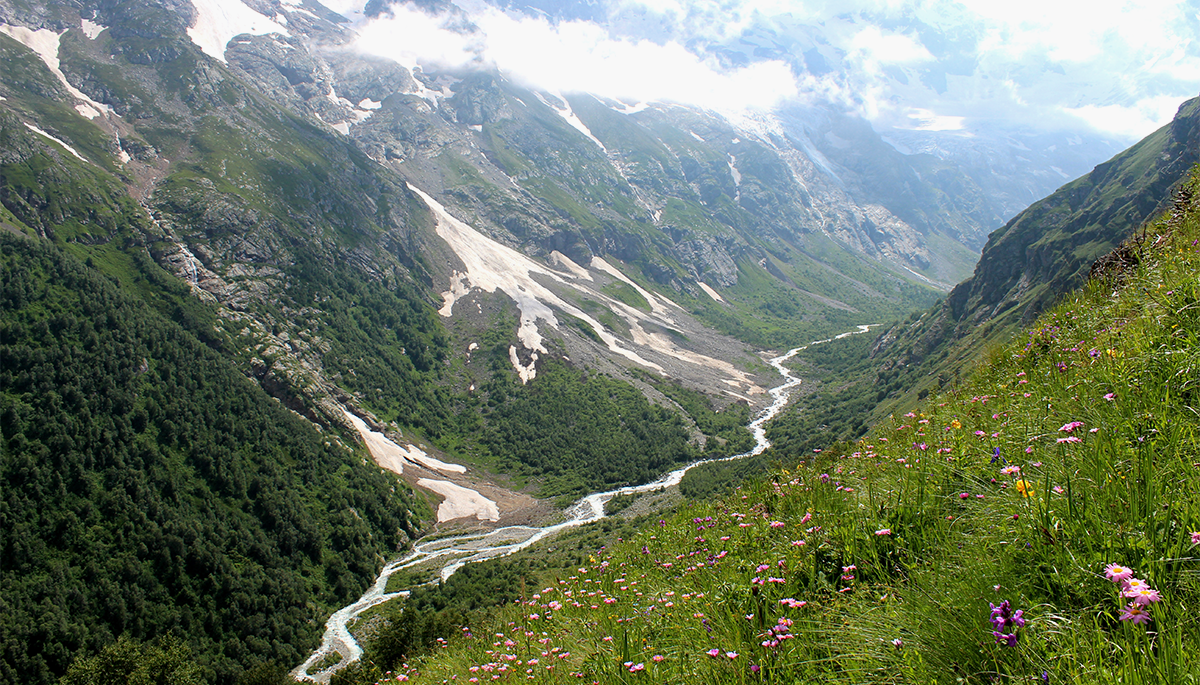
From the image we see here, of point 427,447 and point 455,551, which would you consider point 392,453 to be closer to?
point 427,447

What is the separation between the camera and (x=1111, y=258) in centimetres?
1082

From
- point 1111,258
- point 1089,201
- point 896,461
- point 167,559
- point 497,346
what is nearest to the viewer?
point 896,461

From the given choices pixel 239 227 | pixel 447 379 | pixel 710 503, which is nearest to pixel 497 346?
pixel 447 379

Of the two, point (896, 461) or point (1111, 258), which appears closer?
point (896, 461)

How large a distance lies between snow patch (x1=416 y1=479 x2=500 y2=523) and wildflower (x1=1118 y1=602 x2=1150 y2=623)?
112 m

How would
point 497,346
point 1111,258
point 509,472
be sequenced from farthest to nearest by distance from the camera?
point 497,346, point 509,472, point 1111,258

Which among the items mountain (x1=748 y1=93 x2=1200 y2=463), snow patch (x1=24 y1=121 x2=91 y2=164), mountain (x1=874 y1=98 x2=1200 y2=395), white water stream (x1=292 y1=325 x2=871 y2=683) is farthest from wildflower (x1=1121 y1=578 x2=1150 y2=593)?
snow patch (x1=24 y1=121 x2=91 y2=164)

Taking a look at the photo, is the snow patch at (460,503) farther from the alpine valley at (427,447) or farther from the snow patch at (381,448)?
the snow patch at (381,448)

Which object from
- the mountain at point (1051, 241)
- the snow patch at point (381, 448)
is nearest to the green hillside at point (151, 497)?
the snow patch at point (381, 448)

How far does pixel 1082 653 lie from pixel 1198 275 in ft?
16.8

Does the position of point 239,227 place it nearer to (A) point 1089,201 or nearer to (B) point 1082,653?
(B) point 1082,653

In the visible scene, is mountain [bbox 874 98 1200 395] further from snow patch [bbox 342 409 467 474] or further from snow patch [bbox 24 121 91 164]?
snow patch [bbox 24 121 91 164]

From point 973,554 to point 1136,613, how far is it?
1538 millimetres

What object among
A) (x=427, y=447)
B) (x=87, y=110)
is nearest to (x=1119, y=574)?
(x=427, y=447)
